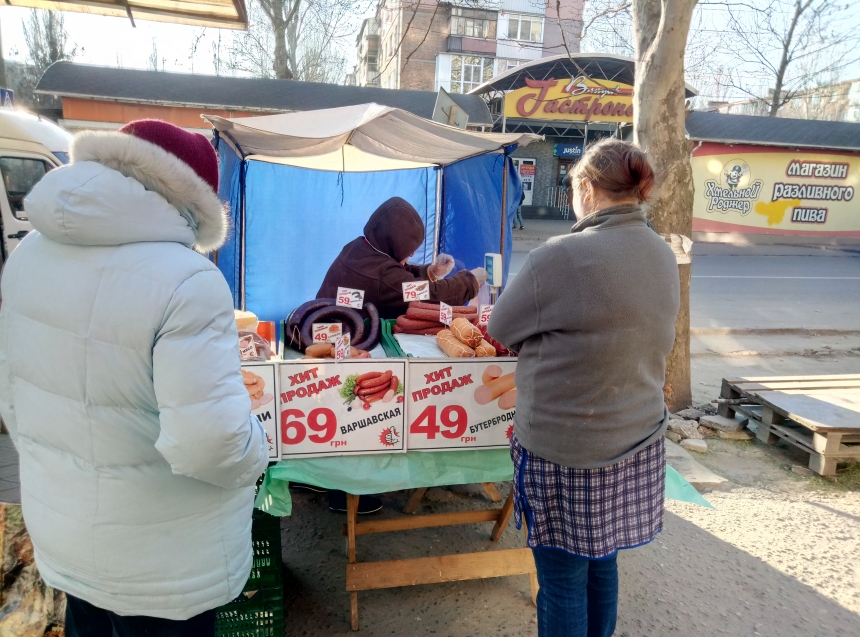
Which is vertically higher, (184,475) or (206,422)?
(206,422)

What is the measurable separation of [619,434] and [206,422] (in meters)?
1.19

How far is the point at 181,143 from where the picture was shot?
140 centimetres

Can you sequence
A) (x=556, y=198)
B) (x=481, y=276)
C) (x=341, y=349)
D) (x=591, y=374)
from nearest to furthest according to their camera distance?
1. (x=591, y=374)
2. (x=341, y=349)
3. (x=481, y=276)
4. (x=556, y=198)

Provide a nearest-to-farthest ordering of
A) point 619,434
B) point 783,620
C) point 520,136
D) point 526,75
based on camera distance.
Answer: point 619,434
point 783,620
point 520,136
point 526,75

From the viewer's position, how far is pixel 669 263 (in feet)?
5.72

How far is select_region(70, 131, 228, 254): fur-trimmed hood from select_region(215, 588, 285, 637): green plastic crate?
165 centimetres

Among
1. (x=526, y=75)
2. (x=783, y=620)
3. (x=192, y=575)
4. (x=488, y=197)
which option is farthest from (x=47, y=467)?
(x=526, y=75)

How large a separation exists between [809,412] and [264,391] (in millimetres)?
4133

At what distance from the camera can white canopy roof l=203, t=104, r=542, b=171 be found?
3022 mm

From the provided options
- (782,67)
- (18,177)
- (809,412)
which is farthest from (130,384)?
(782,67)

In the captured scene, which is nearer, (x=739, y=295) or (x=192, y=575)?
(x=192, y=575)

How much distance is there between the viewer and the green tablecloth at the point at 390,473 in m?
2.31

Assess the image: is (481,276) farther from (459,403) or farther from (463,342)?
(459,403)

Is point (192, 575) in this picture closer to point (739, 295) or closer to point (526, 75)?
point (739, 295)
